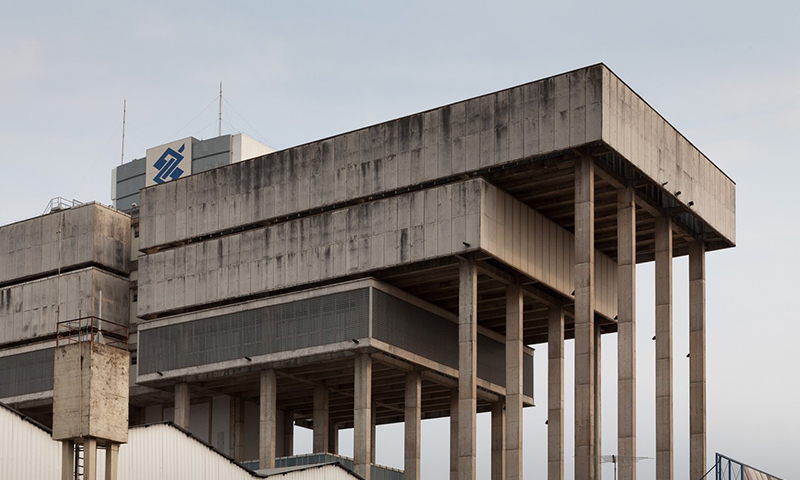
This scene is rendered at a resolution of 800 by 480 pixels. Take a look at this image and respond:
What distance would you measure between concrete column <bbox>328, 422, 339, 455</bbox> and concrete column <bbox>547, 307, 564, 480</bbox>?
29623 mm

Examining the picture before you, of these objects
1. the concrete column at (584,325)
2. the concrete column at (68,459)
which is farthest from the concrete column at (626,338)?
the concrete column at (68,459)

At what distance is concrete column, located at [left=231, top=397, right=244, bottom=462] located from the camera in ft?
294

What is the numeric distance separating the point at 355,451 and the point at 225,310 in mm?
12126

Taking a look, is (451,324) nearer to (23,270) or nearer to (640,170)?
(640,170)

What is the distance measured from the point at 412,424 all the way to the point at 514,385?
8141mm

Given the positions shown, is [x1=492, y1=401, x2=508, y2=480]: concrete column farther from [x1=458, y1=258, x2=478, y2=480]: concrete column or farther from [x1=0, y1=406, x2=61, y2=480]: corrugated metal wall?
[x1=0, y1=406, x2=61, y2=480]: corrugated metal wall

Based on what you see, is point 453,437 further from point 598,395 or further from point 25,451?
point 25,451

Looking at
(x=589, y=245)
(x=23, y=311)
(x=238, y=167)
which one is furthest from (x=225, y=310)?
(x=589, y=245)

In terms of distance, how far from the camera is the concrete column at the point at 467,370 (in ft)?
240

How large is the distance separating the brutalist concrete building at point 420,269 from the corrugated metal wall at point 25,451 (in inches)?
989

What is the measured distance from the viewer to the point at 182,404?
84438mm

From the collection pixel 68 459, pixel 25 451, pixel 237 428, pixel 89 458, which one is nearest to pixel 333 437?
pixel 237 428

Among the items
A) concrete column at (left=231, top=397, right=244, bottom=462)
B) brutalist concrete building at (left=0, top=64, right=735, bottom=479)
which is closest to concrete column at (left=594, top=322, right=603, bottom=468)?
brutalist concrete building at (left=0, top=64, right=735, bottom=479)

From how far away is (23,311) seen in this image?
9144 centimetres
